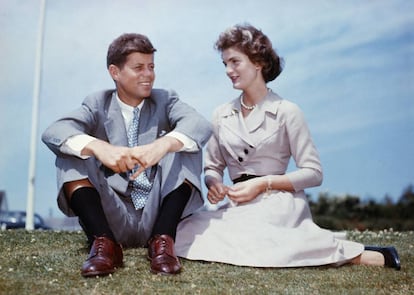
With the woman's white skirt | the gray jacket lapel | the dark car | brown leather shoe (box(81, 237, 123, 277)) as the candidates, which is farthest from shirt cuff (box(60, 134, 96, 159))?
the dark car

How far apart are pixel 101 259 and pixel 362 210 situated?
10.9 meters

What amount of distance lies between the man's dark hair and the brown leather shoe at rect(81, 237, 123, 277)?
1220mm

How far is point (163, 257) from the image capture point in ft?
10.4

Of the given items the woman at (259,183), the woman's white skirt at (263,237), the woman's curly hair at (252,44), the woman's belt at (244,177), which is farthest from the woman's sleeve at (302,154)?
the woman's curly hair at (252,44)

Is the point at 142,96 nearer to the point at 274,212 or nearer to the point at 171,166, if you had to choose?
the point at 171,166

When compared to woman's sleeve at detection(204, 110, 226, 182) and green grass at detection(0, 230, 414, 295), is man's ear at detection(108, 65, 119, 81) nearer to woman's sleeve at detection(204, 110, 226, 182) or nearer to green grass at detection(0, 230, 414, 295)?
woman's sleeve at detection(204, 110, 226, 182)

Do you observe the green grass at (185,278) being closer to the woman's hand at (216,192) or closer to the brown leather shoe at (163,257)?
the brown leather shoe at (163,257)

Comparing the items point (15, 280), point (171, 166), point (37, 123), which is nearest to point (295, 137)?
point (171, 166)

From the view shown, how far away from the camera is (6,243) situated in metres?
4.34

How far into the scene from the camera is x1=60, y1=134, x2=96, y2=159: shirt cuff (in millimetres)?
3295

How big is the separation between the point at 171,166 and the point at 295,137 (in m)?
0.93

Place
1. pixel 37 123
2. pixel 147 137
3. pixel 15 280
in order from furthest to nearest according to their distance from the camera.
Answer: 1. pixel 37 123
2. pixel 147 137
3. pixel 15 280

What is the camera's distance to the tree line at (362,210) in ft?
41.5

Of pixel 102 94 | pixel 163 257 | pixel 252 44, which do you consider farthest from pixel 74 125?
pixel 252 44
